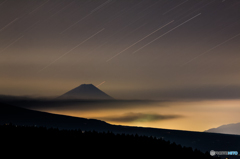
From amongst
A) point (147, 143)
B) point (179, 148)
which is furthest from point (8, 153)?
point (179, 148)

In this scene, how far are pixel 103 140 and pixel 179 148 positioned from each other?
9.60 metres

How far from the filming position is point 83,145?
3362cm

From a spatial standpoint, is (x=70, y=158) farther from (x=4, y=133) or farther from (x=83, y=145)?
(x=4, y=133)

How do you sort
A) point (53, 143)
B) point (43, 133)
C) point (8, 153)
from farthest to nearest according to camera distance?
point (43, 133)
point (53, 143)
point (8, 153)

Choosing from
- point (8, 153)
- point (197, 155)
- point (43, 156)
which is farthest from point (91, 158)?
point (197, 155)

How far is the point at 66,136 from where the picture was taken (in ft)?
117

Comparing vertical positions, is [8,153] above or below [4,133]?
below

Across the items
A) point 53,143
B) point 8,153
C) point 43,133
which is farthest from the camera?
point 43,133

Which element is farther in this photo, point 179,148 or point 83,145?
point 179,148

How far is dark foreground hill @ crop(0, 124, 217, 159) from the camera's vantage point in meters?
31.5

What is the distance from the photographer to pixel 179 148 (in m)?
38.2

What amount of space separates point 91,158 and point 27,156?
20.5 feet

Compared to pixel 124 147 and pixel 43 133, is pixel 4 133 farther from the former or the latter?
pixel 124 147

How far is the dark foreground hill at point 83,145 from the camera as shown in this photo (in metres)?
31.5
